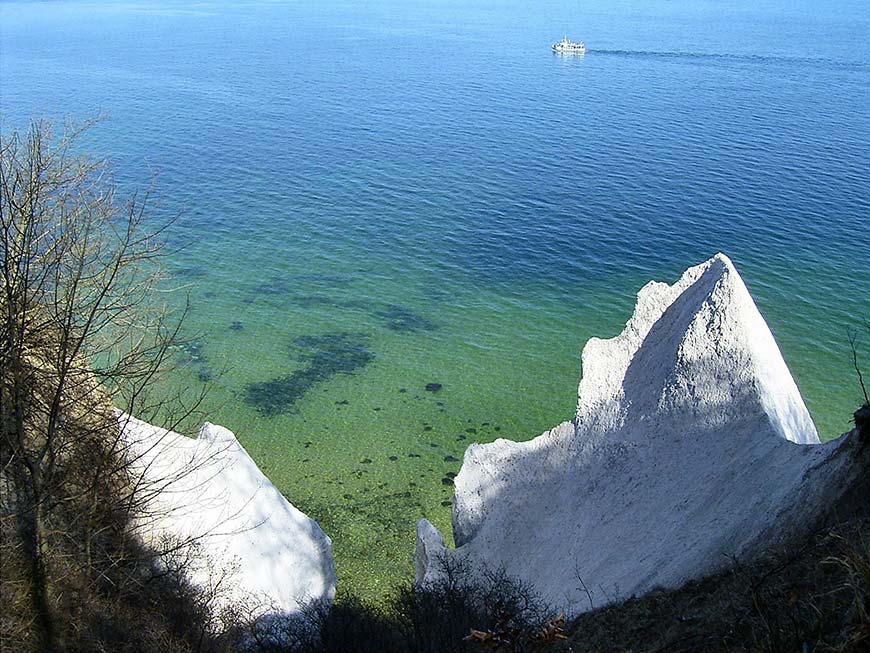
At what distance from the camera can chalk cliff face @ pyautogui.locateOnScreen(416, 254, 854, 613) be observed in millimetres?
15727

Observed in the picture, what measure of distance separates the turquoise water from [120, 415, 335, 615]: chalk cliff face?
8.26ft

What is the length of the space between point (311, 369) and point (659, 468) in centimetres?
2199

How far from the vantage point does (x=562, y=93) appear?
97.8 meters

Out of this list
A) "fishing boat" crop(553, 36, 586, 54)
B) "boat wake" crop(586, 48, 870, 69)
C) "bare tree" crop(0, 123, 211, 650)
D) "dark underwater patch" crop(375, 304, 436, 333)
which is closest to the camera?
"bare tree" crop(0, 123, 211, 650)

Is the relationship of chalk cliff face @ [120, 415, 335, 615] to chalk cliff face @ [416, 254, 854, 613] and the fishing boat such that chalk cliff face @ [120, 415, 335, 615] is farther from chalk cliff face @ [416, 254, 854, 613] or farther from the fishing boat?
the fishing boat

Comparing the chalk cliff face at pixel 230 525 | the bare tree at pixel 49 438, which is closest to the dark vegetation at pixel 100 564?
the bare tree at pixel 49 438

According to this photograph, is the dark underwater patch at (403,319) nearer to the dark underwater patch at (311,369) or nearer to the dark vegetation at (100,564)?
the dark underwater patch at (311,369)

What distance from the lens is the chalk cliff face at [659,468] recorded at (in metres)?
15.7

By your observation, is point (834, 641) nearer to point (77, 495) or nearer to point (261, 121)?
point (77, 495)

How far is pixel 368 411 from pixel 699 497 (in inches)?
753

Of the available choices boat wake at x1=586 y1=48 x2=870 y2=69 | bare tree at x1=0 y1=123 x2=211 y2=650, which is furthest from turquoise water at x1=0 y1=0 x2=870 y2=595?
bare tree at x1=0 y1=123 x2=211 y2=650

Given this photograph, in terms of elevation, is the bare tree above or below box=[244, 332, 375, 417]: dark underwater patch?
above

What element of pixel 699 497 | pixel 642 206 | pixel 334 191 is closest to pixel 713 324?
pixel 699 497

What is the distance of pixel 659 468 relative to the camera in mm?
19812
